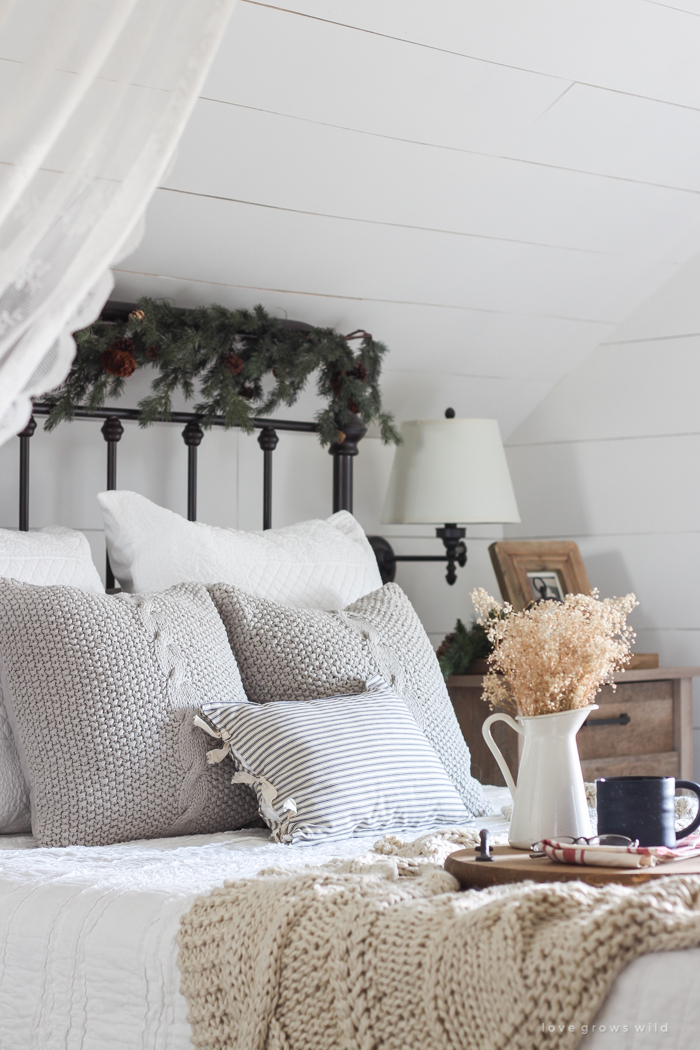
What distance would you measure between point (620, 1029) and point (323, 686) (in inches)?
38.9

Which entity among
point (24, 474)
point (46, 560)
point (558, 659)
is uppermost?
point (24, 474)

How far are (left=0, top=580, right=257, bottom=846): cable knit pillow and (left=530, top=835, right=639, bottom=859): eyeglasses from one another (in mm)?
576

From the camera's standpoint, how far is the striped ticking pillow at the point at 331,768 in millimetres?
1479

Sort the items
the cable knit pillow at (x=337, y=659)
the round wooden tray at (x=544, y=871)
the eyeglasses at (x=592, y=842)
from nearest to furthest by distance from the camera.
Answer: the round wooden tray at (x=544, y=871), the eyeglasses at (x=592, y=842), the cable knit pillow at (x=337, y=659)

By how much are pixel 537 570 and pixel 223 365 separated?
965 millimetres

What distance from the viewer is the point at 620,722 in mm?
2473

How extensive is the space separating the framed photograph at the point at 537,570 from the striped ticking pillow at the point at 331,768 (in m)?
1.10

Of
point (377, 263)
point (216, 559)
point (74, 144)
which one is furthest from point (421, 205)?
point (74, 144)

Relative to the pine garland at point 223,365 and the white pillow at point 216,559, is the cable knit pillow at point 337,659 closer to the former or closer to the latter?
the white pillow at point 216,559

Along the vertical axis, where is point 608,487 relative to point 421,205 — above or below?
below

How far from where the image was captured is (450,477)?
8.75 ft

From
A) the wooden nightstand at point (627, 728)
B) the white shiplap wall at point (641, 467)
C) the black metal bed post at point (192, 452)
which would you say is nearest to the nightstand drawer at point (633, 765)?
the wooden nightstand at point (627, 728)

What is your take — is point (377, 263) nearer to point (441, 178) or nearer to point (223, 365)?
point (441, 178)

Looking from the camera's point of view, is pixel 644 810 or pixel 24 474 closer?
pixel 644 810
